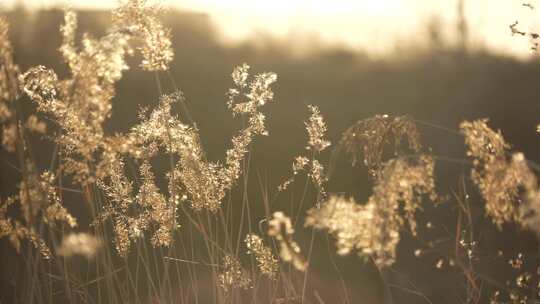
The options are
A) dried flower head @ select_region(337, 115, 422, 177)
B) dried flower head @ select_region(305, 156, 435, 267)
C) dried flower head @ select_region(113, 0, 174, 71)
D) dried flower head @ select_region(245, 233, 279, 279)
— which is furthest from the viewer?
dried flower head @ select_region(245, 233, 279, 279)

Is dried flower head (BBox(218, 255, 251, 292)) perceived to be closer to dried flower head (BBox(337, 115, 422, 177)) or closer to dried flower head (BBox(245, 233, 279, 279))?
dried flower head (BBox(245, 233, 279, 279))

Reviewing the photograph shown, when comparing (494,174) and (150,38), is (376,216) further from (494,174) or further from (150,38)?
(150,38)

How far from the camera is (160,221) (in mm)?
1823

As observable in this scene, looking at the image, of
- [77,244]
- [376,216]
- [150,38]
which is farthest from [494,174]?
[77,244]

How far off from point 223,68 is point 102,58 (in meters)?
2.19

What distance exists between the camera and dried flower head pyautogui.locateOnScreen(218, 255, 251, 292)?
178 centimetres

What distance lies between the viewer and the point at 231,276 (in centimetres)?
178

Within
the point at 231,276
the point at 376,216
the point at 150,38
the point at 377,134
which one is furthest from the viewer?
the point at 231,276

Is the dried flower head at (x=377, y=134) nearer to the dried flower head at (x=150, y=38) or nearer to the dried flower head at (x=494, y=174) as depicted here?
the dried flower head at (x=494, y=174)

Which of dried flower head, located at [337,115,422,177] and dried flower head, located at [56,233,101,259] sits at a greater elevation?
dried flower head, located at [337,115,422,177]

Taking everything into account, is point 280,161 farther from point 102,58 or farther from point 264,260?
point 102,58

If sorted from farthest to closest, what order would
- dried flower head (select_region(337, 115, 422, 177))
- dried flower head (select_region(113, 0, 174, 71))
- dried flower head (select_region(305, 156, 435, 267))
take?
dried flower head (select_region(113, 0, 174, 71)) < dried flower head (select_region(337, 115, 422, 177)) < dried flower head (select_region(305, 156, 435, 267))

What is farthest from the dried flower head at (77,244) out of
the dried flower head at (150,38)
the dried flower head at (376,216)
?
the dried flower head at (376,216)

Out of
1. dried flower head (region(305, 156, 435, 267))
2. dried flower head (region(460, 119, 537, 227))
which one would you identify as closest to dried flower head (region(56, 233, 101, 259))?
dried flower head (region(305, 156, 435, 267))
